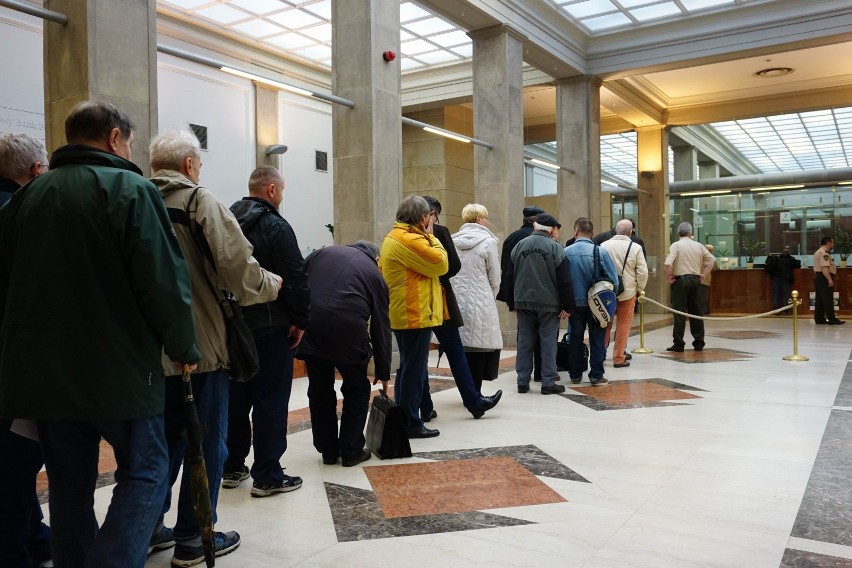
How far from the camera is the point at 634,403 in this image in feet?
19.8

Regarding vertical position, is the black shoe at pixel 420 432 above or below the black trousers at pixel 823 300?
below

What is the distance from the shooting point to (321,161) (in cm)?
1559

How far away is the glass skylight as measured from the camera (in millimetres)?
18570

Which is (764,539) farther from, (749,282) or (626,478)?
(749,282)

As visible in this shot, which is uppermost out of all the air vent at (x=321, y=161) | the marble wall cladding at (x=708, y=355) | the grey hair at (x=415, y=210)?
the air vent at (x=321, y=161)

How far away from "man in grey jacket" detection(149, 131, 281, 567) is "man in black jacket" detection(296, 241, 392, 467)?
3.43 feet

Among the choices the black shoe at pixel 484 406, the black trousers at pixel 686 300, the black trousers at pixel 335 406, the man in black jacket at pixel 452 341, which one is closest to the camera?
the black trousers at pixel 335 406

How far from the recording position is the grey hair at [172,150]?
282 cm

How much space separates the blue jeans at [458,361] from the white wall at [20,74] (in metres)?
7.35

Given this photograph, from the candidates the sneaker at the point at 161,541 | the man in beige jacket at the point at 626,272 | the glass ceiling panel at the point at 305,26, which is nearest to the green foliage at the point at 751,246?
the glass ceiling panel at the point at 305,26

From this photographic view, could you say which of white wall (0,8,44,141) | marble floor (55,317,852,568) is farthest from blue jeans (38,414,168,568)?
white wall (0,8,44,141)

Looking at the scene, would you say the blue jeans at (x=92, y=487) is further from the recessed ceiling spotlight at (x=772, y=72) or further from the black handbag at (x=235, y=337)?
the recessed ceiling spotlight at (x=772, y=72)

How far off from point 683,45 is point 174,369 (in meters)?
13.0

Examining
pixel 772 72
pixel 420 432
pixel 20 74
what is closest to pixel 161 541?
pixel 420 432
